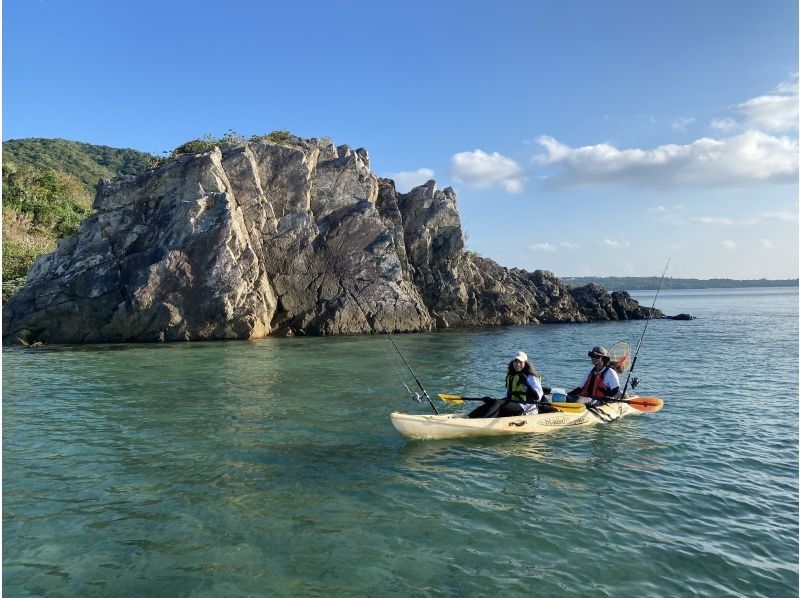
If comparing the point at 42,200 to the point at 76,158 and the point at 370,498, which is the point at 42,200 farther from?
the point at 370,498

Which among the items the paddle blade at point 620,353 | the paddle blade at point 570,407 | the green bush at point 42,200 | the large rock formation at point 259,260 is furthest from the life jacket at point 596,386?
the green bush at point 42,200

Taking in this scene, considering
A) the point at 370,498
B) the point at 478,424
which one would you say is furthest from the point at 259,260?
the point at 370,498

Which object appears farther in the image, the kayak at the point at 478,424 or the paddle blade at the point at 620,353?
the paddle blade at the point at 620,353

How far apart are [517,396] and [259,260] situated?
29141 mm

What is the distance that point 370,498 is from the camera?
918cm

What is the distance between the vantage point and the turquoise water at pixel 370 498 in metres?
6.82

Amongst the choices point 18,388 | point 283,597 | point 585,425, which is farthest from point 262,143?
point 283,597

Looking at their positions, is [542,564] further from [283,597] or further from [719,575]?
[283,597]

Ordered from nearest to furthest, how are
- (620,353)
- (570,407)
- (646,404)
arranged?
(570,407) → (646,404) → (620,353)

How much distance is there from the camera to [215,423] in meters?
14.1

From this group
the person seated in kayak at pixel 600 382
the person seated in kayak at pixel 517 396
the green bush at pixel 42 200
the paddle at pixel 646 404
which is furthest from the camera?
the green bush at pixel 42 200

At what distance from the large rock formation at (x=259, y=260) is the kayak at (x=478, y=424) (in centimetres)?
2502

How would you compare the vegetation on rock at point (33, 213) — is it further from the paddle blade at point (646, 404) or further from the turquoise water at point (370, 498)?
the paddle blade at point (646, 404)

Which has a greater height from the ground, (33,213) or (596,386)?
→ (33,213)
